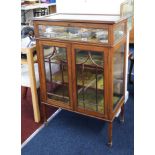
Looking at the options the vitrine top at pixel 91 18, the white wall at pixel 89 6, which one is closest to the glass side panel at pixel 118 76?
the vitrine top at pixel 91 18

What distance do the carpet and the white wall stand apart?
105 centimetres

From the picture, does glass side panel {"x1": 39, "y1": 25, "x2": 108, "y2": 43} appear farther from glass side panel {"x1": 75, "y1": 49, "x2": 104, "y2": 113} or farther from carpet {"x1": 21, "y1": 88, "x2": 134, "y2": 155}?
carpet {"x1": 21, "y1": 88, "x2": 134, "y2": 155}

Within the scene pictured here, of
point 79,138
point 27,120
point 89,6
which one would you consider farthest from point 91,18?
point 27,120

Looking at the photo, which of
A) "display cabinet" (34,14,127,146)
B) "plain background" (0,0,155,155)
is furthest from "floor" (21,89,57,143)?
"plain background" (0,0,155,155)

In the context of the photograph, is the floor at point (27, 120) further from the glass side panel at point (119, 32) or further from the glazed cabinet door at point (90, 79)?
the glass side panel at point (119, 32)

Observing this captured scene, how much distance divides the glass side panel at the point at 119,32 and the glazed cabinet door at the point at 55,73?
365 mm

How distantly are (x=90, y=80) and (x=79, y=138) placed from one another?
551 mm

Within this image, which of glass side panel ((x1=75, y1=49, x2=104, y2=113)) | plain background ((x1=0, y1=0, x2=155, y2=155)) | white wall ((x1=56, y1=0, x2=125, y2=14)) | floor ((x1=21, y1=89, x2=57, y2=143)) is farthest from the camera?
floor ((x1=21, y1=89, x2=57, y2=143))

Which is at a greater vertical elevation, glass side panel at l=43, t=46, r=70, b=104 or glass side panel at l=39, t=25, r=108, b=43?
glass side panel at l=39, t=25, r=108, b=43

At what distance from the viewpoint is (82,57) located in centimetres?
163

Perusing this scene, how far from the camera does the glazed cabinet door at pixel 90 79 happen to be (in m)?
1.57

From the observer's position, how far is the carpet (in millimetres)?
1753
